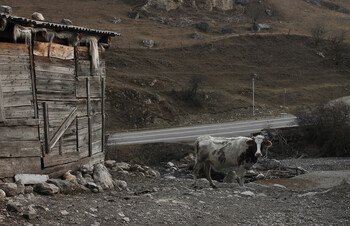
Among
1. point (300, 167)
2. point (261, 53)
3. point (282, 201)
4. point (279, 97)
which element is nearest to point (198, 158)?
point (282, 201)

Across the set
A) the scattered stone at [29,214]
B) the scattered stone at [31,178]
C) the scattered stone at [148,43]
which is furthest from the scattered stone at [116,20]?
the scattered stone at [29,214]

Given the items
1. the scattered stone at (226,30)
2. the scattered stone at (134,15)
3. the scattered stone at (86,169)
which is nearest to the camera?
the scattered stone at (86,169)

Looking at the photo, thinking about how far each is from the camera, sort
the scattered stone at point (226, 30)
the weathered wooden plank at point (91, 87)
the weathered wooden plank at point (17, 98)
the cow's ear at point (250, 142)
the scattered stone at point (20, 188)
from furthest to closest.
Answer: the scattered stone at point (226, 30), the cow's ear at point (250, 142), the weathered wooden plank at point (91, 87), the weathered wooden plank at point (17, 98), the scattered stone at point (20, 188)

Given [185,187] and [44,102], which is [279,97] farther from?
[44,102]

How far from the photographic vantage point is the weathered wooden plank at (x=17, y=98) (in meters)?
12.0

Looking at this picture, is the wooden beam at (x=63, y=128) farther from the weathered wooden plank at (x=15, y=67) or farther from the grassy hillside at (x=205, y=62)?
the grassy hillside at (x=205, y=62)

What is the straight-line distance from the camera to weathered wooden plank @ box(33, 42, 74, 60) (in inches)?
517

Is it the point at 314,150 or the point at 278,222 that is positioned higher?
the point at 278,222

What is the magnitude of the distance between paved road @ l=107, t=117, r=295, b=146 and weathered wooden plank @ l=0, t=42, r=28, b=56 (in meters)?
14.6

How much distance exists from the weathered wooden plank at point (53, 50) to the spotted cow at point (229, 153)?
5594mm

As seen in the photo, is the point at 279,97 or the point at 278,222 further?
the point at 279,97

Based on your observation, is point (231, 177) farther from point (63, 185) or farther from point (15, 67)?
point (15, 67)

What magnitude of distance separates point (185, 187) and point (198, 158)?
4.35ft

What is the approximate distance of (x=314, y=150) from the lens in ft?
96.4
